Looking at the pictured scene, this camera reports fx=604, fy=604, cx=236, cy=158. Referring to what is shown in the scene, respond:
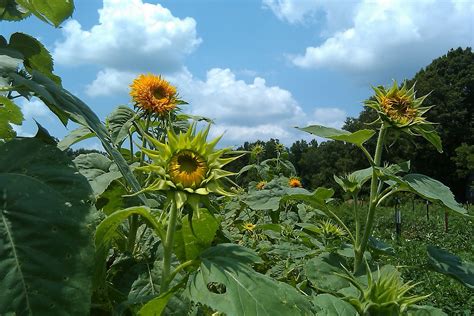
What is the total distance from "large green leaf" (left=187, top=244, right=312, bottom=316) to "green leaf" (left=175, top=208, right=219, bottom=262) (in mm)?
154

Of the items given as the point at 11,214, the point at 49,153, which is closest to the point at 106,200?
the point at 49,153

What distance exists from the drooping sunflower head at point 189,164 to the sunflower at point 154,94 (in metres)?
1.18

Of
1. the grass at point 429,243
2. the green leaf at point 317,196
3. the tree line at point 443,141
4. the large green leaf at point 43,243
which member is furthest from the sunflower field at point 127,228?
the tree line at point 443,141

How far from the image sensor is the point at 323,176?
43.4 metres

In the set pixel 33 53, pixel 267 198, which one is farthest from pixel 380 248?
pixel 33 53

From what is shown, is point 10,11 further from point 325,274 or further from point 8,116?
point 325,274

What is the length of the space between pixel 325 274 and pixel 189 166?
922 millimetres

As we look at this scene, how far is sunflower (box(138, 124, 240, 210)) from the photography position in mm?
1184

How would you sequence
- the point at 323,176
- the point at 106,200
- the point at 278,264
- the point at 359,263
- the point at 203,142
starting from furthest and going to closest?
the point at 323,176 < the point at 278,264 < the point at 359,263 < the point at 106,200 < the point at 203,142

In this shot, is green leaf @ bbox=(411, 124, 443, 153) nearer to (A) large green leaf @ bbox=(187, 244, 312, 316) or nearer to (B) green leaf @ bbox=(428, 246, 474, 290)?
(B) green leaf @ bbox=(428, 246, 474, 290)

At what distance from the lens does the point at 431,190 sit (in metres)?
1.99

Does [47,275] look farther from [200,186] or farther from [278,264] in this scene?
[278,264]

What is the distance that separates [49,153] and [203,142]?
A: 32 centimetres

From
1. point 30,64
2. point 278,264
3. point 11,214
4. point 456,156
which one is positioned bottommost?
point 278,264
